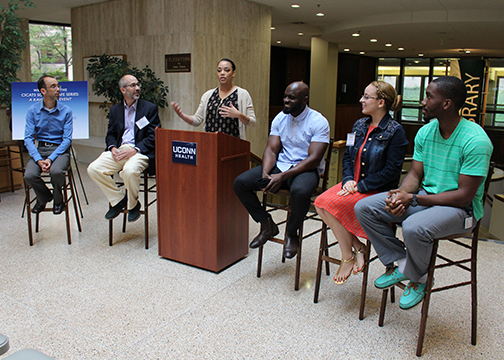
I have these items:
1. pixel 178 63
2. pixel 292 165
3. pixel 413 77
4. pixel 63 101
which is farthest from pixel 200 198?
pixel 413 77

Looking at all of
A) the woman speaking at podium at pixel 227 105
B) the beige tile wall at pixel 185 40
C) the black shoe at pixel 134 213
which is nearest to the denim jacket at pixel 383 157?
the woman speaking at podium at pixel 227 105

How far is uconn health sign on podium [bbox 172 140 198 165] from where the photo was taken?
3150 millimetres

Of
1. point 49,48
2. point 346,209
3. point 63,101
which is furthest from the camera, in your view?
point 49,48

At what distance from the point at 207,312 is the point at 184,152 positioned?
1.22 metres

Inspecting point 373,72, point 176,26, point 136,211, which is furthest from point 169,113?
point 373,72

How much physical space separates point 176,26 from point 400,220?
18.5ft

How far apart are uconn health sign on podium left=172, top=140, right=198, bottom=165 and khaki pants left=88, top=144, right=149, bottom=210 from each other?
52 cm

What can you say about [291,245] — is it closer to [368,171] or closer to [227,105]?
[368,171]

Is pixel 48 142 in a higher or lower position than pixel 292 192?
higher

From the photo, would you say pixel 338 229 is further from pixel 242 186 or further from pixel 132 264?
pixel 132 264

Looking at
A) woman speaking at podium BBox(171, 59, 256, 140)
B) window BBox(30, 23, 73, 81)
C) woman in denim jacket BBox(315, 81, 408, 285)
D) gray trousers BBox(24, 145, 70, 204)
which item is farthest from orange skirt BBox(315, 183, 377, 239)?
window BBox(30, 23, 73, 81)

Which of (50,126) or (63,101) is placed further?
(63,101)

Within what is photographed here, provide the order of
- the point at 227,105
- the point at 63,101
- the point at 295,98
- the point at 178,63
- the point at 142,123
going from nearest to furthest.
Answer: the point at 295,98
the point at 227,105
the point at 142,123
the point at 63,101
the point at 178,63

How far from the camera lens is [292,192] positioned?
2854 mm
